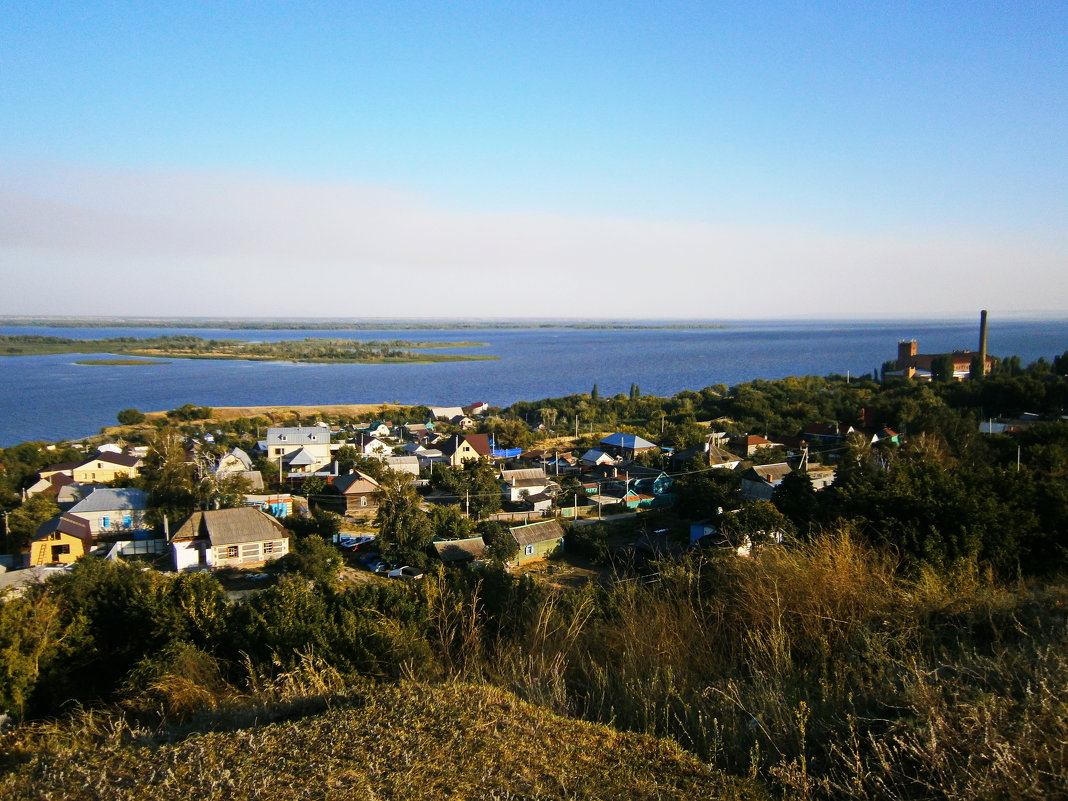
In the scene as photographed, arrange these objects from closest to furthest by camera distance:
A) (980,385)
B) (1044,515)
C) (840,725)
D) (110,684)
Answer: (840,725) < (110,684) < (1044,515) < (980,385)

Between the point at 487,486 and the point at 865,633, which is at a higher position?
the point at 865,633

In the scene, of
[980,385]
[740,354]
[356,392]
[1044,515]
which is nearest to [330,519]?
[1044,515]

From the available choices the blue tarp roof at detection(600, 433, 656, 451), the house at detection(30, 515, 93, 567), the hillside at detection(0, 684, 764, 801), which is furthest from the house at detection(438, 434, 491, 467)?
the hillside at detection(0, 684, 764, 801)

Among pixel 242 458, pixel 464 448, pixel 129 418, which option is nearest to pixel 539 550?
pixel 464 448

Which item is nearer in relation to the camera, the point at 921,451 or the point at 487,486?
the point at 921,451

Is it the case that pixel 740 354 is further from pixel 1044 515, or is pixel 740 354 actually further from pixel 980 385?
pixel 1044 515

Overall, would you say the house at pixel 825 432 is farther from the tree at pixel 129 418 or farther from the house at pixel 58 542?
the tree at pixel 129 418

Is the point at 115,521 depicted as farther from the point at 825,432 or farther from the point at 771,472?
the point at 825,432
